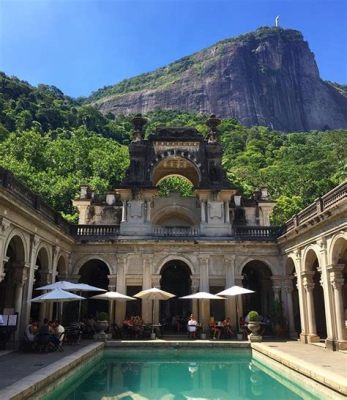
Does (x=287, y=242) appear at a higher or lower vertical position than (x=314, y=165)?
lower

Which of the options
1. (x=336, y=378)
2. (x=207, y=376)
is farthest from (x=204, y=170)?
(x=336, y=378)

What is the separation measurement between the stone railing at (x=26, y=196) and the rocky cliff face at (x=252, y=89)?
116299 millimetres

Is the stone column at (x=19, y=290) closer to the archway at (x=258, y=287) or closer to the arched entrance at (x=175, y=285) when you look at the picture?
the arched entrance at (x=175, y=285)

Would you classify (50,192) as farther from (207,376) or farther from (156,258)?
(207,376)

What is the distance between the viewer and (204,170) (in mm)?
25500

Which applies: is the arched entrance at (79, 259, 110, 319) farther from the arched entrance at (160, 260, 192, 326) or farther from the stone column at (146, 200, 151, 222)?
the stone column at (146, 200, 151, 222)

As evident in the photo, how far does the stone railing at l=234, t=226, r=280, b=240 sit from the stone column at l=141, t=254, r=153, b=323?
5.41 metres

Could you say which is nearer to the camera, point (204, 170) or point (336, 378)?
point (336, 378)

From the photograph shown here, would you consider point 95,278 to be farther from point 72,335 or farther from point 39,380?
point 39,380

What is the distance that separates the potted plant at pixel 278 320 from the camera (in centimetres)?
2166

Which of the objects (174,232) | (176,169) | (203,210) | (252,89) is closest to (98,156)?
(176,169)

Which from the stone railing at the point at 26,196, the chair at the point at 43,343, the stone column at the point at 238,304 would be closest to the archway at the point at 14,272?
the stone railing at the point at 26,196

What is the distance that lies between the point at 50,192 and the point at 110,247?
1890 centimetres

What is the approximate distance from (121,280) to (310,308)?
34.1ft
